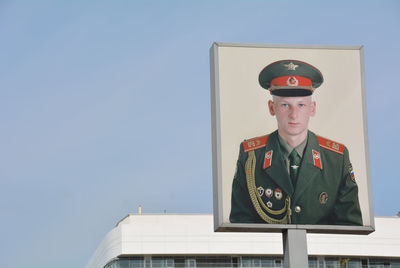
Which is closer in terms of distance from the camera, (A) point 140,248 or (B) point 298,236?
(B) point 298,236

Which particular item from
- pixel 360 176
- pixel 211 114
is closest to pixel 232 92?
pixel 211 114

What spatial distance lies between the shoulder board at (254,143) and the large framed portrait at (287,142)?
0.03 metres

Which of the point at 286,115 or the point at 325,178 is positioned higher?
the point at 286,115

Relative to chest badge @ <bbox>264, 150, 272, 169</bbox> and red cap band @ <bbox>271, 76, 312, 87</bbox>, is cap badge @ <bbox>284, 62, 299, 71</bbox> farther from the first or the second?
chest badge @ <bbox>264, 150, 272, 169</bbox>

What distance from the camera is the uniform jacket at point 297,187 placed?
2308cm

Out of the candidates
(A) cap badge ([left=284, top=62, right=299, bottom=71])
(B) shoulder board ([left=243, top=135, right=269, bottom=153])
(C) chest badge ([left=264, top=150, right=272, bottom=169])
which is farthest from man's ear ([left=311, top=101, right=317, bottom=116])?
(C) chest badge ([left=264, top=150, right=272, bottom=169])

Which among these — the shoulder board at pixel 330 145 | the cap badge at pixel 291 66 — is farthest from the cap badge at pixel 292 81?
the shoulder board at pixel 330 145

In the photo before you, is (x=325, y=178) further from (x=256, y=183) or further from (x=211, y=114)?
(x=211, y=114)

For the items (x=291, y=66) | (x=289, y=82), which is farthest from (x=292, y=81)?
(x=291, y=66)

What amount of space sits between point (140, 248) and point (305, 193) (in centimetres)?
2472

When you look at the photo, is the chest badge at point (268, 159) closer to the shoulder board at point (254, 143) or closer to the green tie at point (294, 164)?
the shoulder board at point (254, 143)

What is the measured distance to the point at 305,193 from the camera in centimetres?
2336

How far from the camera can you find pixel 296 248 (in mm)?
23156

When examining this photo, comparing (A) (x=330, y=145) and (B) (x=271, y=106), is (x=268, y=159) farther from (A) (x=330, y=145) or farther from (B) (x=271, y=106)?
(A) (x=330, y=145)
